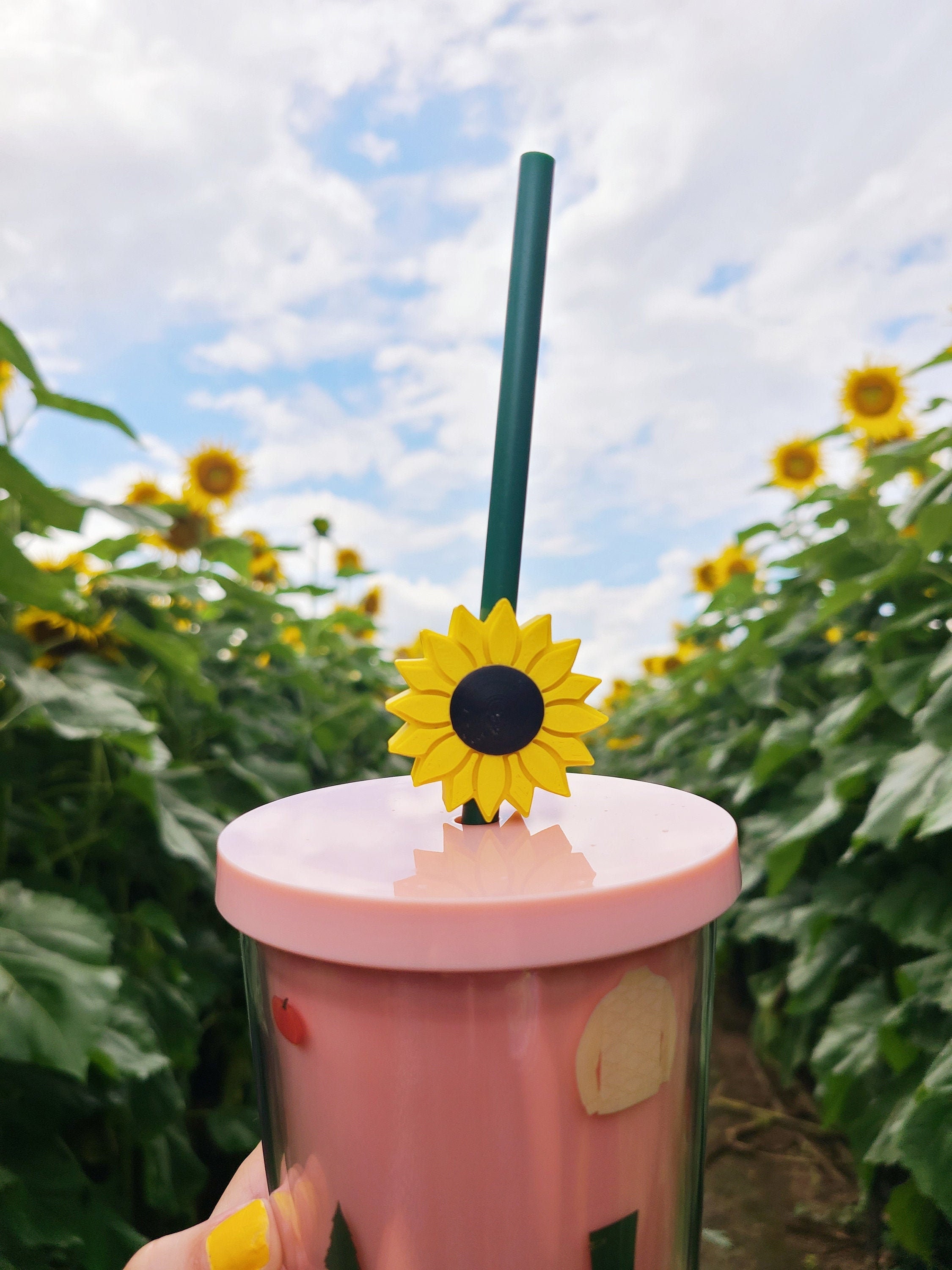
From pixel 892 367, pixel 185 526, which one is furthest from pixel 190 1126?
pixel 892 367

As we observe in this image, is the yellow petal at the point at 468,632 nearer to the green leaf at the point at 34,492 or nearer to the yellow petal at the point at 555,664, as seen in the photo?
the yellow petal at the point at 555,664

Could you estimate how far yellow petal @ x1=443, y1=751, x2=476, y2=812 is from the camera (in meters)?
0.39

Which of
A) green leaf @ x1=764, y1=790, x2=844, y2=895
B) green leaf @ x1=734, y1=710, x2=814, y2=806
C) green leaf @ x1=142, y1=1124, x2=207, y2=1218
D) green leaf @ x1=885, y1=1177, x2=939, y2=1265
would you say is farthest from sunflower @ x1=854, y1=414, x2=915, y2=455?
green leaf @ x1=142, y1=1124, x2=207, y2=1218

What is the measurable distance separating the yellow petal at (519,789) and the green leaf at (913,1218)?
875 millimetres

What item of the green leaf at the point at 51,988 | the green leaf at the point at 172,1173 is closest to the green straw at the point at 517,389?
the green leaf at the point at 51,988

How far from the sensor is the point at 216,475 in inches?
83.3

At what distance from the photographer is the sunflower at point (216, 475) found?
211 cm

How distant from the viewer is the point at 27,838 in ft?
3.31

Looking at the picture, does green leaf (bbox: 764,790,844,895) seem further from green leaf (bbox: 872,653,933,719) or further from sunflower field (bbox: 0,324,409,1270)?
sunflower field (bbox: 0,324,409,1270)

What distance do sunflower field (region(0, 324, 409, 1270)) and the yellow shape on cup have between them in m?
0.51

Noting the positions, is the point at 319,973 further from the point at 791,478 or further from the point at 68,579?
the point at 791,478

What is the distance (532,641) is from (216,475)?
187 centimetres

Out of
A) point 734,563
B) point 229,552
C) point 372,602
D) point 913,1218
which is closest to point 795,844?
point 913,1218

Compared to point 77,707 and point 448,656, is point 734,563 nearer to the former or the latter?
point 77,707
